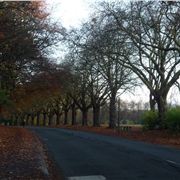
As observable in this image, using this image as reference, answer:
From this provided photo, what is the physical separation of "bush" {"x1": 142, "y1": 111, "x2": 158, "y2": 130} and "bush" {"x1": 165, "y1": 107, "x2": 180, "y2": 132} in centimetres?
535

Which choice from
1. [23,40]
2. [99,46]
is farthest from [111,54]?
[23,40]

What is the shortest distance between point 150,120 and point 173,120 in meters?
7.14

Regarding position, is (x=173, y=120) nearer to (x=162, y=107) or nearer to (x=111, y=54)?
(x=162, y=107)

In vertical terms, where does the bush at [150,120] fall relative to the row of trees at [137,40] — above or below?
below

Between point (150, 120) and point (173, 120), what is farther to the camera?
point (150, 120)

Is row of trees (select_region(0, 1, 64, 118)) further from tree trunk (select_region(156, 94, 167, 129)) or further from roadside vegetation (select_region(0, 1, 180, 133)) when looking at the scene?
tree trunk (select_region(156, 94, 167, 129))

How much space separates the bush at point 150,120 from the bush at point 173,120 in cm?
535

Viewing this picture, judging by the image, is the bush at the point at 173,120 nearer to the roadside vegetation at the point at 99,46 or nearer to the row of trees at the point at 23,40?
the roadside vegetation at the point at 99,46

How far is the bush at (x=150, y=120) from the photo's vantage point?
43037 millimetres

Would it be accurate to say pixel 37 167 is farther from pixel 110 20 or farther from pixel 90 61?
pixel 90 61

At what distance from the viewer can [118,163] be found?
648 inches

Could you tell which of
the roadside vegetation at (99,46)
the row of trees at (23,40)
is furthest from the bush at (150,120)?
the row of trees at (23,40)

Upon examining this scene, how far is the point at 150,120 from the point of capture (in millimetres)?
43531

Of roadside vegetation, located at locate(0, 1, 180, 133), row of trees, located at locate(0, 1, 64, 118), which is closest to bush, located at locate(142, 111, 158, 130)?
roadside vegetation, located at locate(0, 1, 180, 133)
